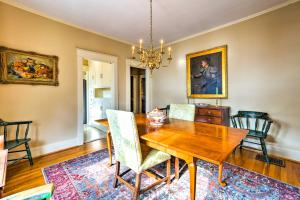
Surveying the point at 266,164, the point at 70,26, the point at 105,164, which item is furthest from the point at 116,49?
the point at 266,164

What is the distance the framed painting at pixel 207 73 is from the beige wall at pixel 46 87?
2.45 meters

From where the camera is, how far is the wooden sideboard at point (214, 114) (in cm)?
294

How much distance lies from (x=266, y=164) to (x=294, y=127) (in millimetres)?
847

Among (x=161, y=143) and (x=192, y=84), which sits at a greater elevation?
(x=192, y=84)

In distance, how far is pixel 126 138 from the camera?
1.50 meters

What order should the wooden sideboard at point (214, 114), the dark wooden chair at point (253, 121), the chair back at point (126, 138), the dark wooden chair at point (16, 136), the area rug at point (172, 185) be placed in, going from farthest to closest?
the wooden sideboard at point (214, 114), the dark wooden chair at point (253, 121), the dark wooden chair at point (16, 136), the area rug at point (172, 185), the chair back at point (126, 138)

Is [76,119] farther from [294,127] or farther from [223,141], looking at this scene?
[294,127]

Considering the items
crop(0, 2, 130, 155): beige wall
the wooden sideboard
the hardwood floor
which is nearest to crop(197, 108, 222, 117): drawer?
the wooden sideboard

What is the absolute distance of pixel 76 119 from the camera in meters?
3.22

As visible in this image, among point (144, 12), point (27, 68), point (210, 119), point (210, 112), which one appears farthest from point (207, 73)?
point (27, 68)

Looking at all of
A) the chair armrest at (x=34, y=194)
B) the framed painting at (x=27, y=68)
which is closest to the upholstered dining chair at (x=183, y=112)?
the chair armrest at (x=34, y=194)

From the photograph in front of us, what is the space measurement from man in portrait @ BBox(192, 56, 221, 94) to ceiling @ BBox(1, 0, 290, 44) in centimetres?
84

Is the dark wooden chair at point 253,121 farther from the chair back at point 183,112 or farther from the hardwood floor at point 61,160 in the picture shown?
the chair back at point 183,112

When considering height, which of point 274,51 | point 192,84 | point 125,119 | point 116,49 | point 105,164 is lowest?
point 105,164
